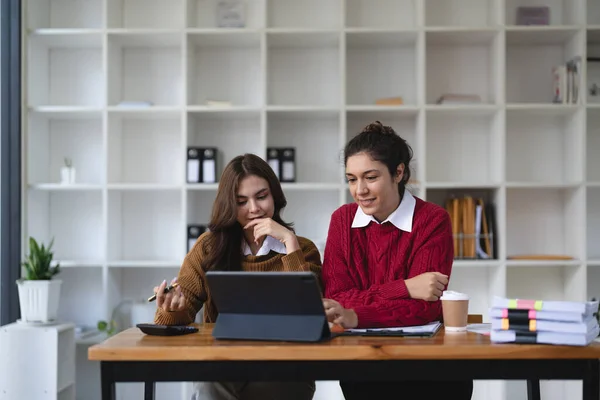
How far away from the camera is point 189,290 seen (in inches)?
95.6

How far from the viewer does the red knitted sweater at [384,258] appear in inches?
84.7

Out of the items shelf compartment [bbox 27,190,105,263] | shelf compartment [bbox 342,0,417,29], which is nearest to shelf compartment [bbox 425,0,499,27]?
shelf compartment [bbox 342,0,417,29]

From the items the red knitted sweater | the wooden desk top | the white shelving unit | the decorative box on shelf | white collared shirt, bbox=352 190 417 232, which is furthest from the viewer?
the white shelving unit

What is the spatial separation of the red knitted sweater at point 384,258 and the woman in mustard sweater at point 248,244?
0.12 meters

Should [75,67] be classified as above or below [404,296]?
above

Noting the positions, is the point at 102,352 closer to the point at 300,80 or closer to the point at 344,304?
the point at 344,304

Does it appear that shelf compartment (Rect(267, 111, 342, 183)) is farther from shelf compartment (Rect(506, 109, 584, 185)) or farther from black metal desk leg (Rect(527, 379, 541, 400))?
black metal desk leg (Rect(527, 379, 541, 400))

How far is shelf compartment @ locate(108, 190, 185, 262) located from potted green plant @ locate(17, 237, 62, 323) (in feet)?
2.25

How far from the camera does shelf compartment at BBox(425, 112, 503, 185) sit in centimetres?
452

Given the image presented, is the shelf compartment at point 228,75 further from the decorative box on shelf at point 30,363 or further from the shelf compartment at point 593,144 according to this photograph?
the shelf compartment at point 593,144

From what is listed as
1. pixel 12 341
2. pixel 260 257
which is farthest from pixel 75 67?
pixel 260 257

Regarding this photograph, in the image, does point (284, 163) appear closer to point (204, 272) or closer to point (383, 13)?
point (383, 13)

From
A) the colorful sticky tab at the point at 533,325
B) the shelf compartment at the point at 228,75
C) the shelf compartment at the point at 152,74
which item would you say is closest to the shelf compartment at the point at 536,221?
the shelf compartment at the point at 228,75

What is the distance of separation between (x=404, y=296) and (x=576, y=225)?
2.43 m
